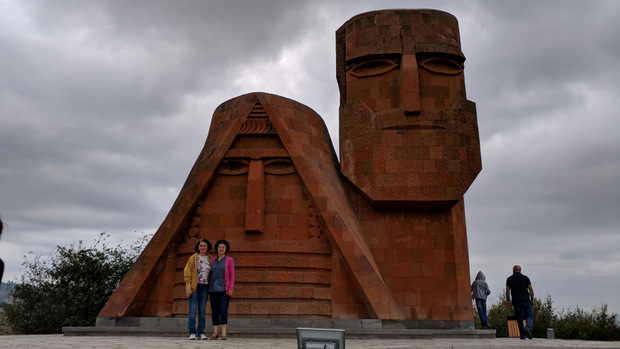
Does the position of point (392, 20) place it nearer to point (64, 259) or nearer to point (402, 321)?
point (402, 321)

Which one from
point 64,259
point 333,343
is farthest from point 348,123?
point 64,259

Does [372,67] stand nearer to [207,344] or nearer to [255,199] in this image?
[255,199]

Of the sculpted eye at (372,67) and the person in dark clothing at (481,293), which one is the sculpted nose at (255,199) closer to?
the sculpted eye at (372,67)

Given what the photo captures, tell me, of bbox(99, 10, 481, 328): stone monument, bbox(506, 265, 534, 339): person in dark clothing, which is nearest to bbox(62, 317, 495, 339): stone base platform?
bbox(99, 10, 481, 328): stone monument

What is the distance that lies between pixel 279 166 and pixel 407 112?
410 centimetres

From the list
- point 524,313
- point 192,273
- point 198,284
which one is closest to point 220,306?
point 198,284

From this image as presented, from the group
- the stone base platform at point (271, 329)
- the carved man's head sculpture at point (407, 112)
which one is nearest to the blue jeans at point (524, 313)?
the stone base platform at point (271, 329)

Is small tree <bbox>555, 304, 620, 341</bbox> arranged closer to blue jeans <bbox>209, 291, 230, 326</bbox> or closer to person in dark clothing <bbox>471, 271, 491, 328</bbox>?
person in dark clothing <bbox>471, 271, 491, 328</bbox>

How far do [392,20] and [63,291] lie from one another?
15430 millimetres

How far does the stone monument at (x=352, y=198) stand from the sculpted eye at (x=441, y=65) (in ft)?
0.12

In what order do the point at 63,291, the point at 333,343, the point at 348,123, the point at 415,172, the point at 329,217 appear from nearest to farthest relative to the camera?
1. the point at 333,343
2. the point at 329,217
3. the point at 415,172
4. the point at 348,123
5. the point at 63,291

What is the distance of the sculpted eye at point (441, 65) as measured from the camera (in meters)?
14.4

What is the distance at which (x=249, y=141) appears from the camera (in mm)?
13703

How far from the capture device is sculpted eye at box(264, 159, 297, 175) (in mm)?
13281
